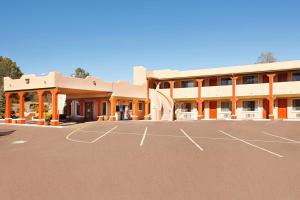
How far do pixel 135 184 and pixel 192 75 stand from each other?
1270 inches

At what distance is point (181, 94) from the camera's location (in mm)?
40281

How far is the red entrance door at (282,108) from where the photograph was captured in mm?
35031

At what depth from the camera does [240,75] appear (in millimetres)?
36344

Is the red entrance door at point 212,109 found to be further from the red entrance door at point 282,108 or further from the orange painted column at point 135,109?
the orange painted column at point 135,109

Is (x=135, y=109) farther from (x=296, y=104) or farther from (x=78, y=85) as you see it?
(x=296, y=104)

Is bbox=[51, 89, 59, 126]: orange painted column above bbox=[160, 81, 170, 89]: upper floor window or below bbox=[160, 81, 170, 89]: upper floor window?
below

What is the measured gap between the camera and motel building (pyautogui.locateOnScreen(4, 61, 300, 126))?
32094 mm

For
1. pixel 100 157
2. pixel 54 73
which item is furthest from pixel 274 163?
pixel 54 73

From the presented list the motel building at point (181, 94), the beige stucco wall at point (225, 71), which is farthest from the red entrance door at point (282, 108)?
the beige stucco wall at point (225, 71)

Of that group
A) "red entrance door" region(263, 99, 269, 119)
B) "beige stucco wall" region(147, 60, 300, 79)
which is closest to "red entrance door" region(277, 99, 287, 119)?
"red entrance door" region(263, 99, 269, 119)

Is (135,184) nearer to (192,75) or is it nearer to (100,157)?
(100,157)

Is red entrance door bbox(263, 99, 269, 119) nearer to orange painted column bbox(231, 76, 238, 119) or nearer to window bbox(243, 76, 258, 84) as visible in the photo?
window bbox(243, 76, 258, 84)

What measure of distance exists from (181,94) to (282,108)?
1278 centimetres

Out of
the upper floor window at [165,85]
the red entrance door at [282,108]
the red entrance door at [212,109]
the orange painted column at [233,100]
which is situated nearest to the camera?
the red entrance door at [282,108]
